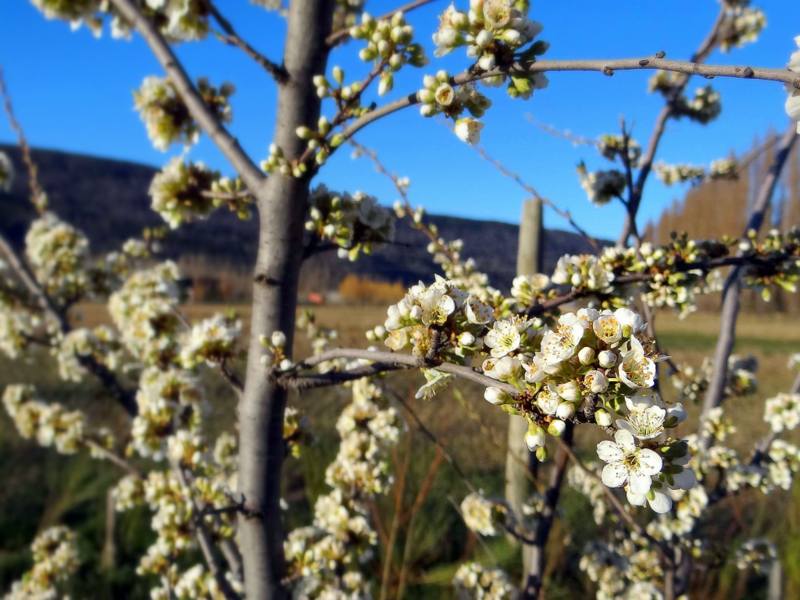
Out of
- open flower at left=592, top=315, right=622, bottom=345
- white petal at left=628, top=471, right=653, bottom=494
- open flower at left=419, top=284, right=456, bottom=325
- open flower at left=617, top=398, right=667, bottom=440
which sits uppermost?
open flower at left=419, top=284, right=456, bottom=325

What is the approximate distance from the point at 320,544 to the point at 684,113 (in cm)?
219

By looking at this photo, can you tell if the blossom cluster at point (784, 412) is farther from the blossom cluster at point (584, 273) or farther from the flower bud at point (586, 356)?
the flower bud at point (586, 356)

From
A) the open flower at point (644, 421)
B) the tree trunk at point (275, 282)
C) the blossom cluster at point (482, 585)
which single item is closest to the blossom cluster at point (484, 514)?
the blossom cluster at point (482, 585)

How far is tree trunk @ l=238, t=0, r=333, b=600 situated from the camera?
1183 millimetres

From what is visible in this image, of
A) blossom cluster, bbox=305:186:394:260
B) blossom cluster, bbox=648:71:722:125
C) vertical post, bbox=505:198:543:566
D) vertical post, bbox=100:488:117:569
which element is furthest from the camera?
vertical post, bbox=100:488:117:569

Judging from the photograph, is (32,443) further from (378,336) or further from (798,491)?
(798,491)

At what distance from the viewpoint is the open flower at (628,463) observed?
0.61 metres

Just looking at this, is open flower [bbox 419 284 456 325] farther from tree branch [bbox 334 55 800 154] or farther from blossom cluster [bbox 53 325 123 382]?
blossom cluster [bbox 53 325 123 382]

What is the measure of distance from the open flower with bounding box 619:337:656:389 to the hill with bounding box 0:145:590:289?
28.4 inches

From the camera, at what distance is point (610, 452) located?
2.08ft

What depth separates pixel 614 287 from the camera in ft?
3.88

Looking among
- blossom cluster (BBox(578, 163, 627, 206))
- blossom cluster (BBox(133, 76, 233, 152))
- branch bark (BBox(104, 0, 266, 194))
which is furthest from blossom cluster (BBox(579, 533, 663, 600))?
blossom cluster (BBox(133, 76, 233, 152))

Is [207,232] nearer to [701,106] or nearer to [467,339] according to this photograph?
[701,106]

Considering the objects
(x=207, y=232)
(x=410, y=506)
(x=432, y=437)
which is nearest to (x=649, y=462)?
(x=432, y=437)
